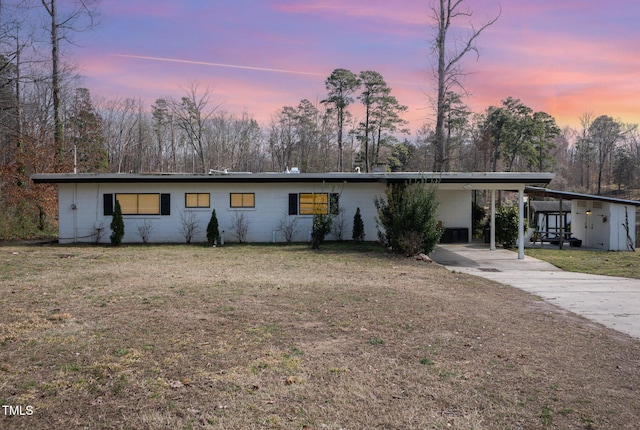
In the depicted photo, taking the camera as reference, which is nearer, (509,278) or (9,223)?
(509,278)

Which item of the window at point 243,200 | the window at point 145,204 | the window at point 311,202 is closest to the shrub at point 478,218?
the window at point 311,202

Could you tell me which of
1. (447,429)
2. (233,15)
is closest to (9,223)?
(233,15)

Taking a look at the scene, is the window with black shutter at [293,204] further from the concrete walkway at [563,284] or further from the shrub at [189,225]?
the concrete walkway at [563,284]

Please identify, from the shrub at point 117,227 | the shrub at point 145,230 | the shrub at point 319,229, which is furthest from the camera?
the shrub at point 145,230

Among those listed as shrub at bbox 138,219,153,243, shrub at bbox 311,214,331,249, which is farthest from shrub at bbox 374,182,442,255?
shrub at bbox 138,219,153,243

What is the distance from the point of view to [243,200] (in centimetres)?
1730

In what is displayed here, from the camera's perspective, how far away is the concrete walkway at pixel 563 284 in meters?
7.09

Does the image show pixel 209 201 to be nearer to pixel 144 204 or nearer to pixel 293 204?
pixel 144 204

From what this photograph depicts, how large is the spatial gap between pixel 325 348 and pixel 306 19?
14164 millimetres

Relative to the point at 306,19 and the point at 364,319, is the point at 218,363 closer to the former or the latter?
the point at 364,319

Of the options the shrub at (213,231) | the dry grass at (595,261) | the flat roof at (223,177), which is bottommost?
the dry grass at (595,261)

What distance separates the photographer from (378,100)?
35.8 m

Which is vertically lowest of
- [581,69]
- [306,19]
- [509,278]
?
[509,278]

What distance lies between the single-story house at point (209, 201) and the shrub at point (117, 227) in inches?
31.4
